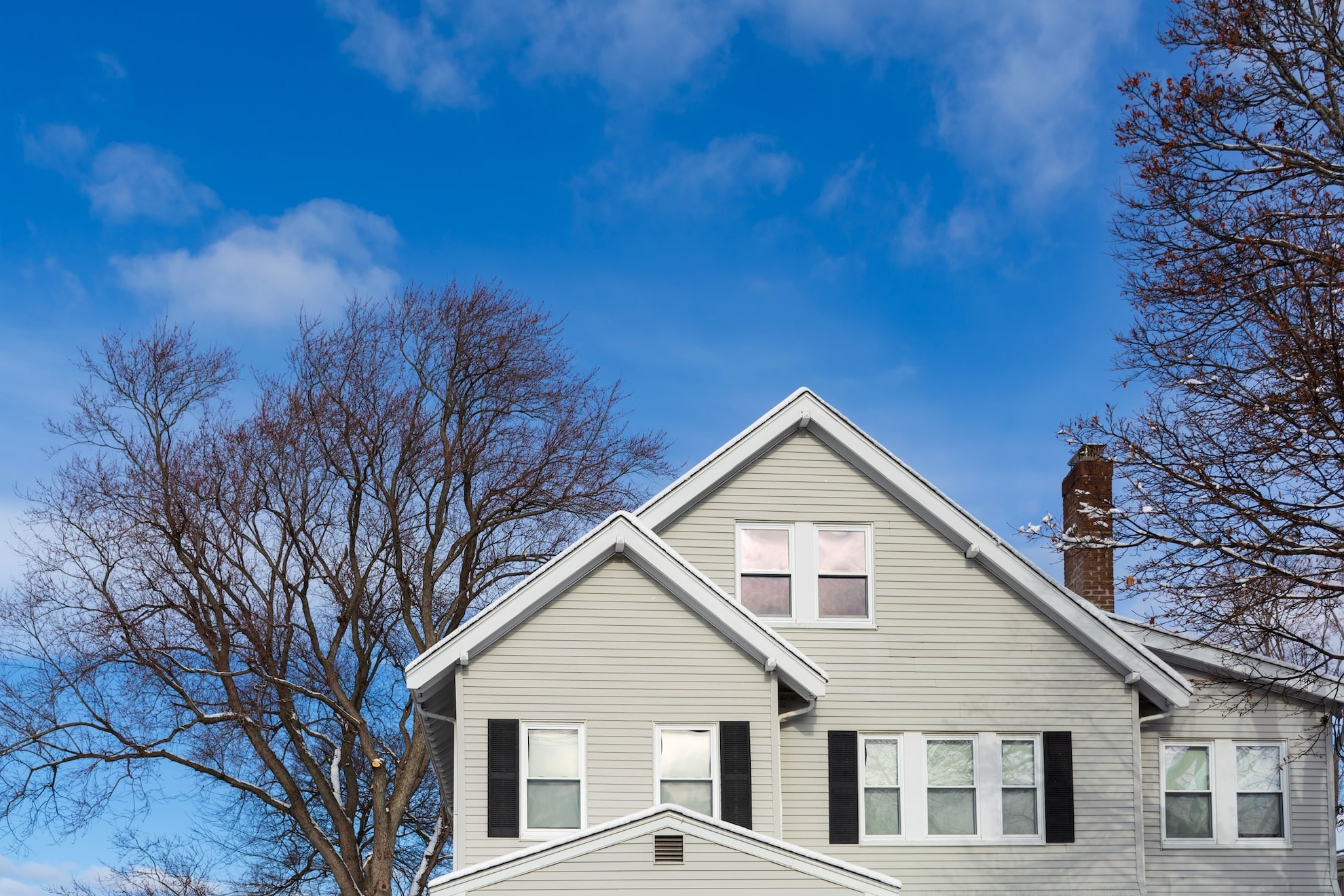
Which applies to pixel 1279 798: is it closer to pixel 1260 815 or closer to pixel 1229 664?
pixel 1260 815

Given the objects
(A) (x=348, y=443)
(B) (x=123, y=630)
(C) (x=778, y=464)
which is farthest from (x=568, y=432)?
(C) (x=778, y=464)

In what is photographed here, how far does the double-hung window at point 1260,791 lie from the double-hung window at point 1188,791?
0.42 metres

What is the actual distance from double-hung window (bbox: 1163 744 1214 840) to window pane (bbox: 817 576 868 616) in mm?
4993

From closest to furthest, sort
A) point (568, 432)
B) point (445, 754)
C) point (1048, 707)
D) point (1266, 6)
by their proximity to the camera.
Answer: point (1266, 6)
point (1048, 707)
point (445, 754)
point (568, 432)

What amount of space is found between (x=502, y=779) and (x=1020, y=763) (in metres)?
A: 7.37

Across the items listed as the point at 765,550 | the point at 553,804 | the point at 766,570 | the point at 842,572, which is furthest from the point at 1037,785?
the point at 553,804

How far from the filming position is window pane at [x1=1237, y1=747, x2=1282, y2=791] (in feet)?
66.9

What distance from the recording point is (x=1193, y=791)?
20.4 meters

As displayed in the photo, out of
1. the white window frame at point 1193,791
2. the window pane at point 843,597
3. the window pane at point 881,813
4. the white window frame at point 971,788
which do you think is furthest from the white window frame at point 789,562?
the white window frame at point 1193,791

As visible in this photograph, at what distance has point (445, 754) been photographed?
21.9m

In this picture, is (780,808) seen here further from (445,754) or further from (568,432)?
(568,432)

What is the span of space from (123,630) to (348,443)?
6.10 metres

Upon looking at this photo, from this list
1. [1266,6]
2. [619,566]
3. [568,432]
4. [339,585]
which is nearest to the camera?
[1266,6]

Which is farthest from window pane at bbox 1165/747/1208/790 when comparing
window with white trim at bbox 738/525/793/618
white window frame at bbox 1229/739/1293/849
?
window with white trim at bbox 738/525/793/618
